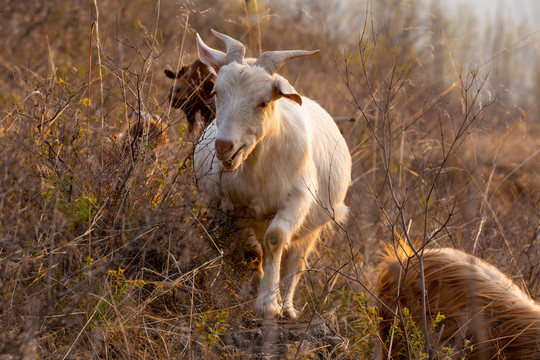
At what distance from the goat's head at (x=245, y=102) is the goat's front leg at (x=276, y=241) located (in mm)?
545

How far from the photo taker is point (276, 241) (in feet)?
15.6

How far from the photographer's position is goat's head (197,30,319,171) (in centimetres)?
429

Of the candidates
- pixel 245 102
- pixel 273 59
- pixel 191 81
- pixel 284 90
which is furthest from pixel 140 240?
pixel 191 81

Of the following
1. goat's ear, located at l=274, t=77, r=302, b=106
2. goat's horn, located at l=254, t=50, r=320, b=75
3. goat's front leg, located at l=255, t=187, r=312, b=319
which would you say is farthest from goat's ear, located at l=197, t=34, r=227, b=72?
goat's front leg, located at l=255, t=187, r=312, b=319

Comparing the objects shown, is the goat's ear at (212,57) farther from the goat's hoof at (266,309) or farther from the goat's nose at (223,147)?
the goat's hoof at (266,309)

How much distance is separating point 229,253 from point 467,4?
13.2 ft

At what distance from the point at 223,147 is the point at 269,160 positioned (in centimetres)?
71

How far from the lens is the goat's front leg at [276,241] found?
4.70m

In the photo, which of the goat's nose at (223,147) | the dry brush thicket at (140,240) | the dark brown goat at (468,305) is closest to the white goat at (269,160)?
the goat's nose at (223,147)

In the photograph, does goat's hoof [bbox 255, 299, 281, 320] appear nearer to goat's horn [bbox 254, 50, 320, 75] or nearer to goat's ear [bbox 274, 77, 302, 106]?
goat's ear [bbox 274, 77, 302, 106]

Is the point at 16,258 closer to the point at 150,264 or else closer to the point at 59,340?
the point at 59,340

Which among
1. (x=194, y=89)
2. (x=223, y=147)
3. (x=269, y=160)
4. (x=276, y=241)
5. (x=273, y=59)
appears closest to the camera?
(x=223, y=147)

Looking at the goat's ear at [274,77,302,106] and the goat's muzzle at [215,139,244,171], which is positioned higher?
the goat's ear at [274,77,302,106]

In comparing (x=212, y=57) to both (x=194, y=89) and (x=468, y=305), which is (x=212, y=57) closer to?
(x=194, y=89)
